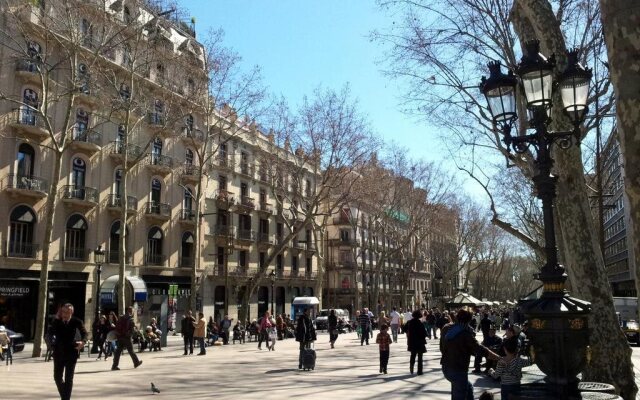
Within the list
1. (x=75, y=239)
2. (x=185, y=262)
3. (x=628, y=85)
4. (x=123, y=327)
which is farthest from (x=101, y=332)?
(x=185, y=262)

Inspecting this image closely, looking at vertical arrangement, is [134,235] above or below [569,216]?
above

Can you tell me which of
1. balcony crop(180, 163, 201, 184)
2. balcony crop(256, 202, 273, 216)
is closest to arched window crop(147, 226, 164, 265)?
balcony crop(180, 163, 201, 184)

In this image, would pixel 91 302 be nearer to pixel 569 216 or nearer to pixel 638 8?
pixel 569 216

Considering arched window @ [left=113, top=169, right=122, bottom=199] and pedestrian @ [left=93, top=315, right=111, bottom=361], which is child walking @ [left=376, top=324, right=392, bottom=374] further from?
arched window @ [left=113, top=169, right=122, bottom=199]

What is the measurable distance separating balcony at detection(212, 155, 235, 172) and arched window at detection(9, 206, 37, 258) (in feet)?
53.6

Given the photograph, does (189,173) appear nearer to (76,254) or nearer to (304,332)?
(76,254)

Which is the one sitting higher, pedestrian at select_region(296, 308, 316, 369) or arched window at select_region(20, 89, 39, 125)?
arched window at select_region(20, 89, 39, 125)

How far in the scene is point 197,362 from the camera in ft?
57.0

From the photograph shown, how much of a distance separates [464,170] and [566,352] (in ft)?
63.0

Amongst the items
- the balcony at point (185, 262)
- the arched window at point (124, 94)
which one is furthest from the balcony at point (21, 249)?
the balcony at point (185, 262)

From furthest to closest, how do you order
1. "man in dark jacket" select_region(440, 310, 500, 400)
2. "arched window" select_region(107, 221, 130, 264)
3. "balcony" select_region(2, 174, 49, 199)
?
"arched window" select_region(107, 221, 130, 264), "balcony" select_region(2, 174, 49, 199), "man in dark jacket" select_region(440, 310, 500, 400)

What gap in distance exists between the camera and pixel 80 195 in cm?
3072

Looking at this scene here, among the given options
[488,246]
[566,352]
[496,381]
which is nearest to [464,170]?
[496,381]

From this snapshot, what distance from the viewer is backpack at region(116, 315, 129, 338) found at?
14852 mm
